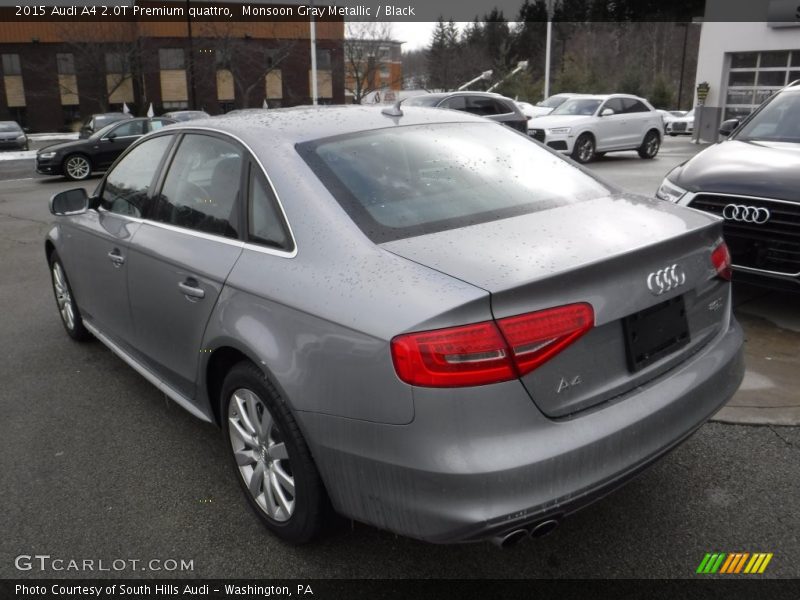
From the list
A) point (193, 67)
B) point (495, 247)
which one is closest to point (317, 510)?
point (495, 247)

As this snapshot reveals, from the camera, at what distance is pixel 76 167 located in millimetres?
18172

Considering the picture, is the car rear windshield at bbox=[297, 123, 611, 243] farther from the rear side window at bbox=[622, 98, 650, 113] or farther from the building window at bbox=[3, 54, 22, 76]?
the building window at bbox=[3, 54, 22, 76]

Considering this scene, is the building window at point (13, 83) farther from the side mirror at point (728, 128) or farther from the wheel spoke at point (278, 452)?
the wheel spoke at point (278, 452)

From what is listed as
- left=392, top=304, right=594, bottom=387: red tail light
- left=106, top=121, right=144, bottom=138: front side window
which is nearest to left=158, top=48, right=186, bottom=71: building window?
left=106, top=121, right=144, bottom=138: front side window

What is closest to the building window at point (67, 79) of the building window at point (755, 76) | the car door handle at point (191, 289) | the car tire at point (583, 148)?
the building window at point (755, 76)

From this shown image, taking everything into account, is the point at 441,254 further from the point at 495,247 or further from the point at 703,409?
the point at 703,409

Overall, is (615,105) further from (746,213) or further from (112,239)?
(112,239)

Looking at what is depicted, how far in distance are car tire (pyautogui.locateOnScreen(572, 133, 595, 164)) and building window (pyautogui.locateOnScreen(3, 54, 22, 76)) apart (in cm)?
4532

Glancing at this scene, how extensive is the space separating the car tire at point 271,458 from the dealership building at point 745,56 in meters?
23.3

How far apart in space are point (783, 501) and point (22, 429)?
3768mm

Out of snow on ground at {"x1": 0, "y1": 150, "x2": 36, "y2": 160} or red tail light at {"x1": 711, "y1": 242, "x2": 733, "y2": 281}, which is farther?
snow on ground at {"x1": 0, "y1": 150, "x2": 36, "y2": 160}

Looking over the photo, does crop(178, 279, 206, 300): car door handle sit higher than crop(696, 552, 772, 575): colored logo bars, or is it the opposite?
crop(178, 279, 206, 300): car door handle

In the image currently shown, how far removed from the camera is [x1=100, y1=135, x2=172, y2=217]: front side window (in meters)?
3.83

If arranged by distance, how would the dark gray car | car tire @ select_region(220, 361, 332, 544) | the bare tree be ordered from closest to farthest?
car tire @ select_region(220, 361, 332, 544) → the dark gray car → the bare tree
